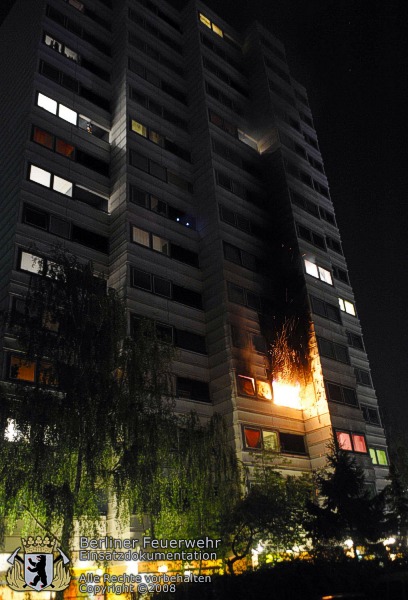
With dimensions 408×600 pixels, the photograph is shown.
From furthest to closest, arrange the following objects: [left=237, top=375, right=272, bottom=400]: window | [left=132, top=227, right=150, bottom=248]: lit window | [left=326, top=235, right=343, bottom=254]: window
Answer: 1. [left=326, top=235, right=343, bottom=254]: window
2. [left=132, top=227, right=150, bottom=248]: lit window
3. [left=237, top=375, right=272, bottom=400]: window

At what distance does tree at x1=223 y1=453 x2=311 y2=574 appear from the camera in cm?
2309

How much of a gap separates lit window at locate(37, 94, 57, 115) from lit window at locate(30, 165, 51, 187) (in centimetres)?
625

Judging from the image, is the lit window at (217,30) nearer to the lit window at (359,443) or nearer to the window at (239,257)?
the window at (239,257)

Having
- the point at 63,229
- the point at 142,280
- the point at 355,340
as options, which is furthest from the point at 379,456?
the point at 63,229

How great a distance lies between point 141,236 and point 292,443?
61.6 feet

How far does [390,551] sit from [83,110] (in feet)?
126

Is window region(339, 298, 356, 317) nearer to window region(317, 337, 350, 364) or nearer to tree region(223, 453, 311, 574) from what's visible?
window region(317, 337, 350, 364)

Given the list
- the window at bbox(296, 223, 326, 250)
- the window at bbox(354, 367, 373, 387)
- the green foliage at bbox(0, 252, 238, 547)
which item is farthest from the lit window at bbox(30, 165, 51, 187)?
the window at bbox(354, 367, 373, 387)

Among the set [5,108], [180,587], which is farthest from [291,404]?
[5,108]

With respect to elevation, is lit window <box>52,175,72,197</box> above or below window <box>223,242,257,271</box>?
above

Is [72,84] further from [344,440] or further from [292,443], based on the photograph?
[344,440]

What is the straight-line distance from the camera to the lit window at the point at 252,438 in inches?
1353

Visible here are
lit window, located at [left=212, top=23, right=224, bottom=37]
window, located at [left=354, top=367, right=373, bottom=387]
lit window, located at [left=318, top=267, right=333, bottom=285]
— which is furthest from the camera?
lit window, located at [left=212, top=23, right=224, bottom=37]

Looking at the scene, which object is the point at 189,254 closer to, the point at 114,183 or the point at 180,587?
the point at 114,183
